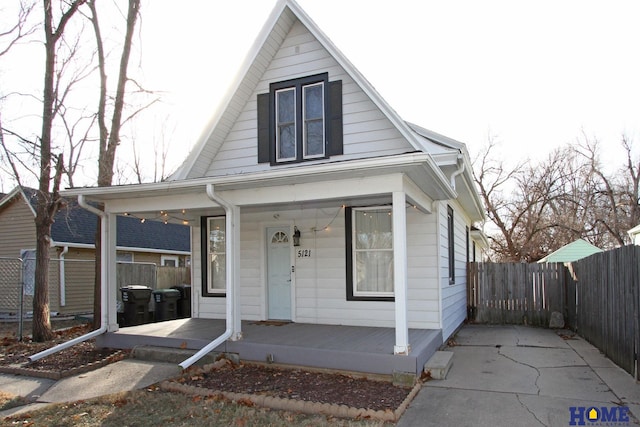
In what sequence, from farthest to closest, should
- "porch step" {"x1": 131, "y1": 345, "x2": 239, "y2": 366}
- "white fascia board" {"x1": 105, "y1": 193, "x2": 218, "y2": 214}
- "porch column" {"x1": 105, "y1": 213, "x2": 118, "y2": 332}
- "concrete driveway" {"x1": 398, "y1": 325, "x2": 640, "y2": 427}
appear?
"porch column" {"x1": 105, "y1": 213, "x2": 118, "y2": 332} → "white fascia board" {"x1": 105, "y1": 193, "x2": 218, "y2": 214} → "porch step" {"x1": 131, "y1": 345, "x2": 239, "y2": 366} → "concrete driveway" {"x1": 398, "y1": 325, "x2": 640, "y2": 427}

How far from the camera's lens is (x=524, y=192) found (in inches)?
1212

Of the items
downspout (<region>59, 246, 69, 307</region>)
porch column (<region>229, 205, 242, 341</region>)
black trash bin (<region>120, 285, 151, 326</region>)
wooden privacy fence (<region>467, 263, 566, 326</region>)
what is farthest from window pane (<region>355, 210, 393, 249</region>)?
downspout (<region>59, 246, 69, 307</region>)

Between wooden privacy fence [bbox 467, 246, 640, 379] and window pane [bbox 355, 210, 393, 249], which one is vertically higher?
window pane [bbox 355, 210, 393, 249]

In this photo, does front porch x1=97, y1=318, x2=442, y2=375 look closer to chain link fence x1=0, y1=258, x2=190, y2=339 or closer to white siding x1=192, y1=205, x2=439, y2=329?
white siding x1=192, y1=205, x2=439, y2=329

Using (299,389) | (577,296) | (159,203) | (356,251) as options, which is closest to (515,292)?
(577,296)

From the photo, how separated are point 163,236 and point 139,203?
14.2 meters

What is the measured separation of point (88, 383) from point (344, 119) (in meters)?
6.16

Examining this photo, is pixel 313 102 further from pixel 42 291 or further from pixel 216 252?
pixel 42 291

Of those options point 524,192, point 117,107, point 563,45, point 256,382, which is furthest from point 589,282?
point 524,192

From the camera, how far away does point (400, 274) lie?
21.3 ft

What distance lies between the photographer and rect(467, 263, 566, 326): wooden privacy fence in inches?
482

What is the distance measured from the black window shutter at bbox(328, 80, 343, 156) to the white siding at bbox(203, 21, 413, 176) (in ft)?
0.32

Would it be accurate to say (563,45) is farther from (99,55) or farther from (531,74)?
(99,55)
